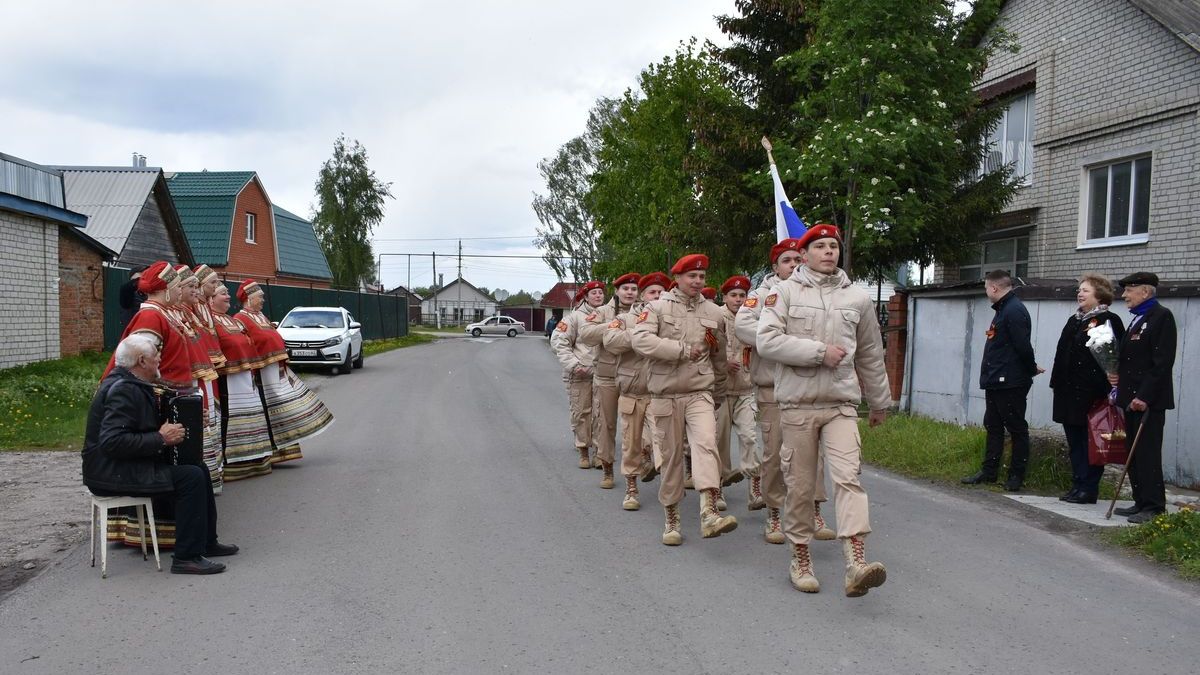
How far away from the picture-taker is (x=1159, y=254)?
14328mm

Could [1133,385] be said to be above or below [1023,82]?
below

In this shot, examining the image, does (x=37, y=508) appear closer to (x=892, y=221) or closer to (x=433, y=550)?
(x=433, y=550)

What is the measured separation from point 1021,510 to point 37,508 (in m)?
7.94

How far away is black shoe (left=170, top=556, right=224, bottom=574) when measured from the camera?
545cm

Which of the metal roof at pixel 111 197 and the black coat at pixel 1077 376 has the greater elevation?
the metal roof at pixel 111 197

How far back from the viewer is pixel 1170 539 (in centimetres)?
598

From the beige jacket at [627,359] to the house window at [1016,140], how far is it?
1329 cm

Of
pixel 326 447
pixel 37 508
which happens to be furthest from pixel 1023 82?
pixel 37 508

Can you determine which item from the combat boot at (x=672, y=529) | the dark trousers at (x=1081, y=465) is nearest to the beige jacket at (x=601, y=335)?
the combat boot at (x=672, y=529)

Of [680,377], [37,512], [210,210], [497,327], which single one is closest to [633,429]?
[680,377]

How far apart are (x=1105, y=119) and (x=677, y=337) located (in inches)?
503

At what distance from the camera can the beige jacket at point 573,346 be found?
30.0 ft

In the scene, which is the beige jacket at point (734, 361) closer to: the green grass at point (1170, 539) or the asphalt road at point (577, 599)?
the asphalt road at point (577, 599)

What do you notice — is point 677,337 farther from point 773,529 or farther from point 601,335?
point 601,335
